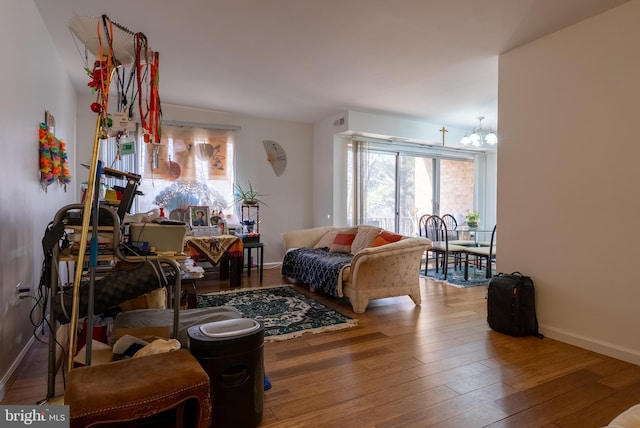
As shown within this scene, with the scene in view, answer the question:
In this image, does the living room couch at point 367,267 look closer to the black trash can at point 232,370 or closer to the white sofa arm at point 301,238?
the white sofa arm at point 301,238

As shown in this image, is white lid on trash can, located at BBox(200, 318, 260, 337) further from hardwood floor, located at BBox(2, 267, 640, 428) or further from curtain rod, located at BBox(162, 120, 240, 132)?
curtain rod, located at BBox(162, 120, 240, 132)

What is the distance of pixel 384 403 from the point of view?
1.90 meters

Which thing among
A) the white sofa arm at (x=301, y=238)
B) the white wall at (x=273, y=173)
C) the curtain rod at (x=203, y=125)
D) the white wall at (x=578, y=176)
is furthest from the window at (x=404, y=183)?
the white wall at (x=578, y=176)

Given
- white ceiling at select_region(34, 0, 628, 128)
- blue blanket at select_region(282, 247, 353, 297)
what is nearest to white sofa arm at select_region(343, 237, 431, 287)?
Answer: blue blanket at select_region(282, 247, 353, 297)

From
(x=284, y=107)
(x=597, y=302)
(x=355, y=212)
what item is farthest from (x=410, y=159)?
(x=597, y=302)

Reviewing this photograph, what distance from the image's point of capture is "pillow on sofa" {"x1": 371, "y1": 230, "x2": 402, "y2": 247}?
13.4 feet

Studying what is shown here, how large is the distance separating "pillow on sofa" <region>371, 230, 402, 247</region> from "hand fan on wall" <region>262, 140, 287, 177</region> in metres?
2.51

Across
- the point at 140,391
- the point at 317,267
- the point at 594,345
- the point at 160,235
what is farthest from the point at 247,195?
the point at 594,345

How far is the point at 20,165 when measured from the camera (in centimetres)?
225

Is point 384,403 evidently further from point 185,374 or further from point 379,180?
point 379,180

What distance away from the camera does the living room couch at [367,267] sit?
140 inches

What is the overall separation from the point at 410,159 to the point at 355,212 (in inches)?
67.3

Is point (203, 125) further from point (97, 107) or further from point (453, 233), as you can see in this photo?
point (453, 233)

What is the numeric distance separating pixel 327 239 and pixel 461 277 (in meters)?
2.18
